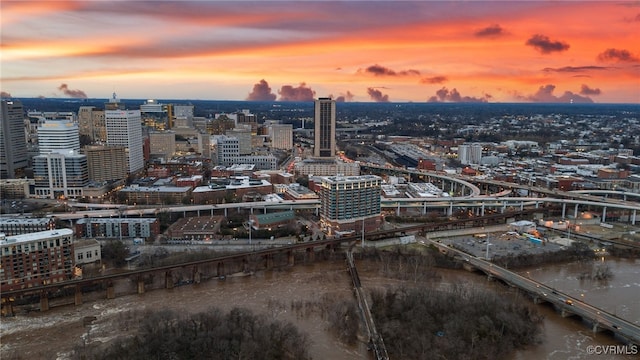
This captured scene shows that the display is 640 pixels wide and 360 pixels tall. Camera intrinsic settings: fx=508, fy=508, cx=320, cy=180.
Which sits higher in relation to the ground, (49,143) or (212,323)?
(49,143)

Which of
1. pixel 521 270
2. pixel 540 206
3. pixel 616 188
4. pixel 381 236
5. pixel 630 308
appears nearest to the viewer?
pixel 630 308

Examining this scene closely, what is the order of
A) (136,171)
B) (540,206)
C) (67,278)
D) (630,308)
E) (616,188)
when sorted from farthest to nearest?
(136,171) → (616,188) → (540,206) → (67,278) → (630,308)

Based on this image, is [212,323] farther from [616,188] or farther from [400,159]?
[400,159]

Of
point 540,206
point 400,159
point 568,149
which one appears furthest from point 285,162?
point 568,149

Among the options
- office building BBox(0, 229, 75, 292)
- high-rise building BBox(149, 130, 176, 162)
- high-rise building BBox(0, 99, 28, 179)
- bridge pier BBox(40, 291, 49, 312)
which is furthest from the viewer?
high-rise building BBox(149, 130, 176, 162)

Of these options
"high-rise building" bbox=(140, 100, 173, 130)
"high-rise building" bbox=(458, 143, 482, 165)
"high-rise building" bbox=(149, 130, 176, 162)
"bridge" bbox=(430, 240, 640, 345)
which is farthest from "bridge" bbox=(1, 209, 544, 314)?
"high-rise building" bbox=(140, 100, 173, 130)

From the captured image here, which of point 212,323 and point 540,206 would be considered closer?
point 212,323

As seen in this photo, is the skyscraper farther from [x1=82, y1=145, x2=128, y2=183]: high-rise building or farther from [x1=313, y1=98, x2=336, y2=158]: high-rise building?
[x1=313, y1=98, x2=336, y2=158]: high-rise building
